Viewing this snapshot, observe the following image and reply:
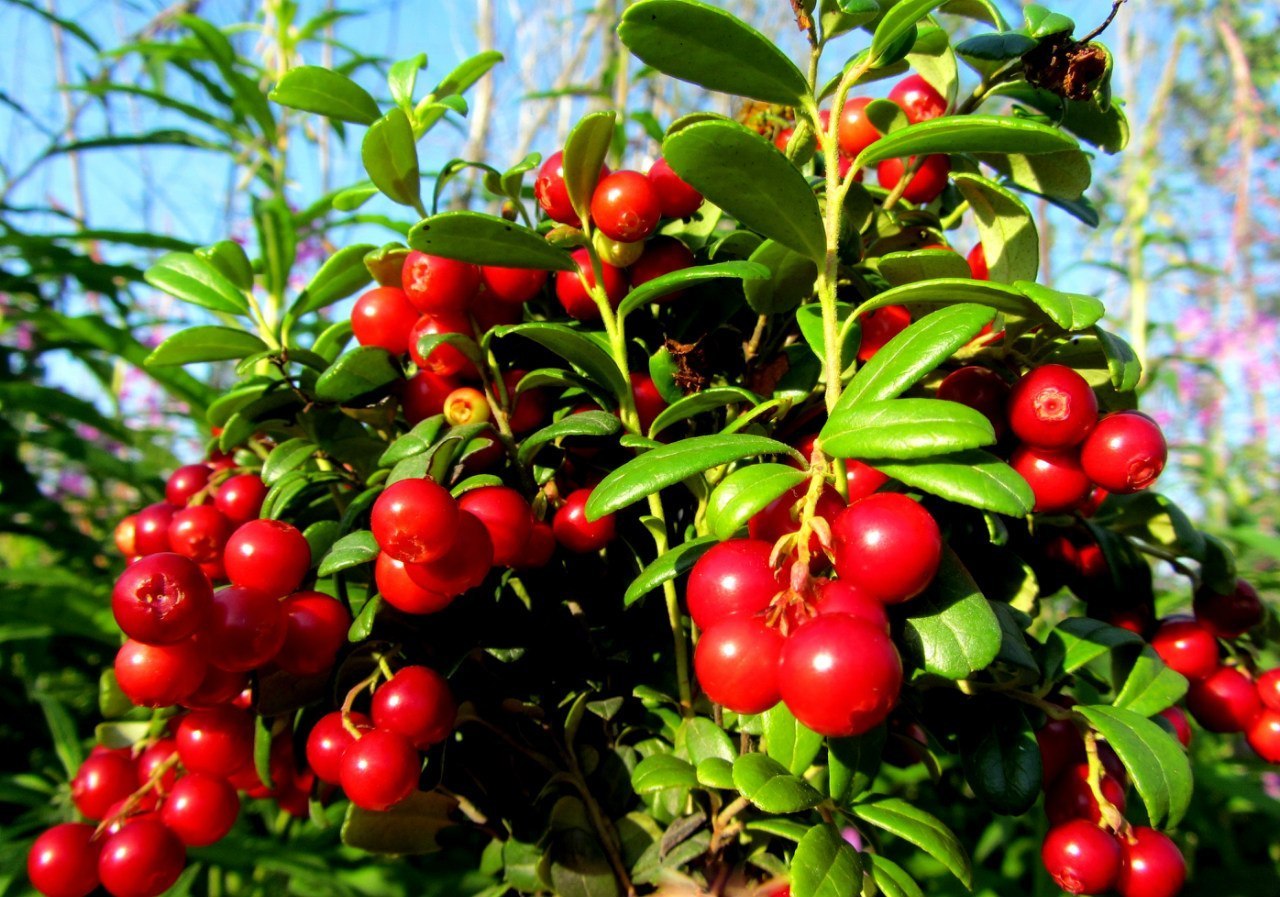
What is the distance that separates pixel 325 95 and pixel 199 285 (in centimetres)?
21

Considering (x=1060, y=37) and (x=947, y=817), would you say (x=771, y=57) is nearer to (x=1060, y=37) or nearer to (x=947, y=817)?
(x=1060, y=37)

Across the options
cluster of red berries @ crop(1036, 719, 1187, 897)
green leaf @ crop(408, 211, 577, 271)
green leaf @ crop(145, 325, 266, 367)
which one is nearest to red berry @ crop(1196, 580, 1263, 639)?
cluster of red berries @ crop(1036, 719, 1187, 897)

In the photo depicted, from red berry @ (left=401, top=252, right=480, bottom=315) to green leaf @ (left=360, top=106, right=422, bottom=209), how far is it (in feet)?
0.19

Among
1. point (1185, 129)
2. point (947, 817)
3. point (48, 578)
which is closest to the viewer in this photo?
point (48, 578)

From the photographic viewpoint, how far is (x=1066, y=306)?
45cm

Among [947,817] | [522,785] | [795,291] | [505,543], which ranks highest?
[795,291]

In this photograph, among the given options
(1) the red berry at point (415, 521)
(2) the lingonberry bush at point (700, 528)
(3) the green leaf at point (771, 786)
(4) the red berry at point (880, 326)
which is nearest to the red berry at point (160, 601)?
(2) the lingonberry bush at point (700, 528)

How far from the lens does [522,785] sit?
688 millimetres

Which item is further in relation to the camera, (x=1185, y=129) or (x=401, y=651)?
(x=1185, y=129)

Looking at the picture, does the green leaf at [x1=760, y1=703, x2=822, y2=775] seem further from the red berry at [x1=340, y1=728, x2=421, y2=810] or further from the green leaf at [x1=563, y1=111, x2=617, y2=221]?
the green leaf at [x1=563, y1=111, x2=617, y2=221]

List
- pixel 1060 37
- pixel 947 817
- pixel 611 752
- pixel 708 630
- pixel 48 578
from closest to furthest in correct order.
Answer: pixel 708 630
pixel 1060 37
pixel 611 752
pixel 48 578
pixel 947 817

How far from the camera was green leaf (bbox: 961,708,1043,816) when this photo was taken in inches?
20.5

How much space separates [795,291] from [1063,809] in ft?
1.34

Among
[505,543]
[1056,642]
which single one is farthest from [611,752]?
[1056,642]
